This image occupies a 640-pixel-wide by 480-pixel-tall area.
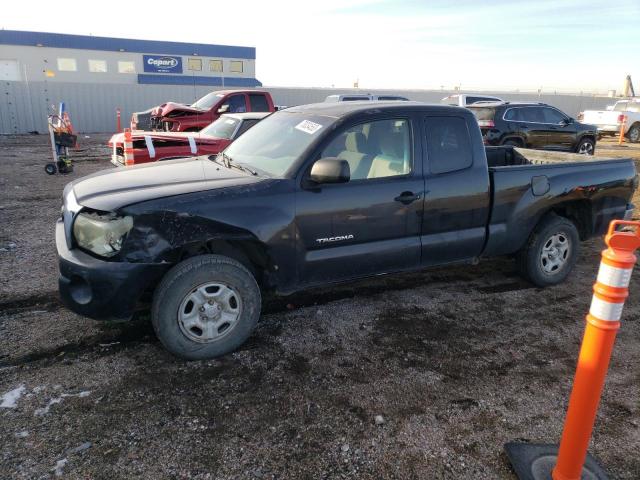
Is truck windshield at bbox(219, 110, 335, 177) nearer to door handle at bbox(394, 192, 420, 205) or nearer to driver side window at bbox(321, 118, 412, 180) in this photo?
driver side window at bbox(321, 118, 412, 180)

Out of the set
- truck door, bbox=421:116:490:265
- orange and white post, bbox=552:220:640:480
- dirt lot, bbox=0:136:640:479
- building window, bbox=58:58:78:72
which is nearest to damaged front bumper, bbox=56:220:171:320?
dirt lot, bbox=0:136:640:479

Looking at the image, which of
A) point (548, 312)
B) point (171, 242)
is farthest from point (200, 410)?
point (548, 312)

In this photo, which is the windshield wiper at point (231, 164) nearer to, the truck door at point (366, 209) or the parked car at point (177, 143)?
the truck door at point (366, 209)

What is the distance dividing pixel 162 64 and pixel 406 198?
1277 inches

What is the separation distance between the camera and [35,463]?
2.38 metres

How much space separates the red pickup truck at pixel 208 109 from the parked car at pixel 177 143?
3.92m

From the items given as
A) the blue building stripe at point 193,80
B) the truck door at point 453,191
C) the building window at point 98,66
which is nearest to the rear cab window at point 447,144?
the truck door at point 453,191

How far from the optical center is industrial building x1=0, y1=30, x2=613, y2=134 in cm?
2097

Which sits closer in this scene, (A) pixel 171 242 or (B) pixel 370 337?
(A) pixel 171 242

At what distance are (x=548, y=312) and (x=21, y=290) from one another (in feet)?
16.1

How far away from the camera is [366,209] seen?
3693 millimetres

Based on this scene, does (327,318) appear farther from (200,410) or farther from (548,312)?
(548,312)

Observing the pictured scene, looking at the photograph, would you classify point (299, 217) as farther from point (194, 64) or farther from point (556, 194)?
point (194, 64)

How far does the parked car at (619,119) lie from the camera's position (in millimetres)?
20359
